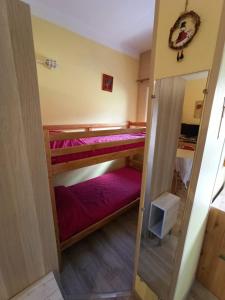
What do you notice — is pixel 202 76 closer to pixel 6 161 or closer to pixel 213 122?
pixel 213 122

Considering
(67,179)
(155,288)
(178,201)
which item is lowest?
(155,288)

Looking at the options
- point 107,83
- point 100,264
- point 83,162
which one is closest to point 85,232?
point 100,264

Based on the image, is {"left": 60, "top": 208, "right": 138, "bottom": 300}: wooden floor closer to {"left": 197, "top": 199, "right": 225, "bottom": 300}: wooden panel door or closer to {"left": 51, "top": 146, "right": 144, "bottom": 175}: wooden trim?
{"left": 197, "top": 199, "right": 225, "bottom": 300}: wooden panel door

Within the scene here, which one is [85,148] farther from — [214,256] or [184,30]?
[214,256]

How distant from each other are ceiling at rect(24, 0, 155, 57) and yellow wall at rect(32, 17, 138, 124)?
0.38ft

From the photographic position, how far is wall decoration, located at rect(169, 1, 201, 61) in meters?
0.66

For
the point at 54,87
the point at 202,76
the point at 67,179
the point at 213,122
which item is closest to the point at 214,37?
the point at 202,76

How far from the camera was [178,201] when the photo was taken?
3.27ft

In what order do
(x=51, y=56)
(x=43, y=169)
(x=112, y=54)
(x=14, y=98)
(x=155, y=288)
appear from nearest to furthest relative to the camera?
(x=14, y=98)
(x=43, y=169)
(x=155, y=288)
(x=51, y=56)
(x=112, y=54)

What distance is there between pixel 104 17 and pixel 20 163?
243cm

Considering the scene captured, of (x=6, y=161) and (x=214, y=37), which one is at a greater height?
(x=214, y=37)

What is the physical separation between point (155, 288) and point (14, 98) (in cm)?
154

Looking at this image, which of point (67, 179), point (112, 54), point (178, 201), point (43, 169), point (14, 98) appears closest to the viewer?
point (14, 98)

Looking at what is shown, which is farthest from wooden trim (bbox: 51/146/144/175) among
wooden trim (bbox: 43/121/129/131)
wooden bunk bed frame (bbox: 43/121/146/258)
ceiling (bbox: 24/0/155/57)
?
ceiling (bbox: 24/0/155/57)
